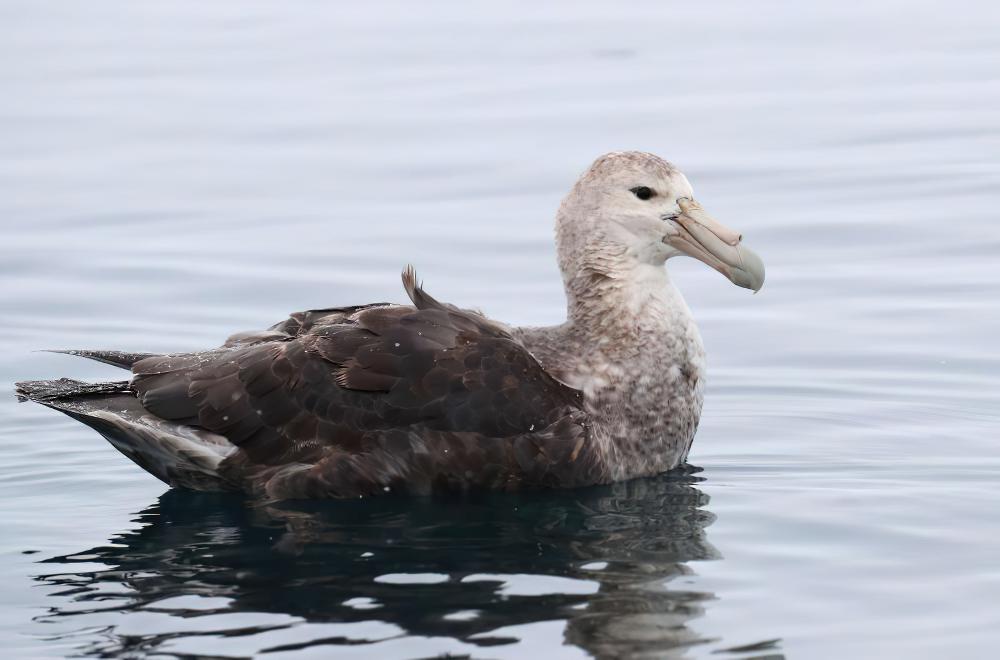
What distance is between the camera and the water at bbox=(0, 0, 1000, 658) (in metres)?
7.41

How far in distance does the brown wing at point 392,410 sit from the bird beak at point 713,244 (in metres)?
0.91

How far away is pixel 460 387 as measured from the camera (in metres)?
8.80

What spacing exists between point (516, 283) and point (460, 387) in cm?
381

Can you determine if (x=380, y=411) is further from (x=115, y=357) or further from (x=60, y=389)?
(x=60, y=389)

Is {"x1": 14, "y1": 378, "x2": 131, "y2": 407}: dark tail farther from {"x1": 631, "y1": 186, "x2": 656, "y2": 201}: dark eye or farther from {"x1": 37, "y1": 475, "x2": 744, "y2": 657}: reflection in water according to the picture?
{"x1": 631, "y1": 186, "x2": 656, "y2": 201}: dark eye

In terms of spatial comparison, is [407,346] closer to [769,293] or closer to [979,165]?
[769,293]

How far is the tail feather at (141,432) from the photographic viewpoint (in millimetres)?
9008

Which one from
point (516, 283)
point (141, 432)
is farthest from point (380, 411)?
point (516, 283)

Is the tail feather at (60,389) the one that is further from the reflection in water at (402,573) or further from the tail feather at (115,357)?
the reflection in water at (402,573)

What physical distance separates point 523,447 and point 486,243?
476 centimetres

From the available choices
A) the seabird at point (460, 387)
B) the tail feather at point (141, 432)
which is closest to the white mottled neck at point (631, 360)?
the seabird at point (460, 387)

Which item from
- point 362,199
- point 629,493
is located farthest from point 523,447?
point 362,199

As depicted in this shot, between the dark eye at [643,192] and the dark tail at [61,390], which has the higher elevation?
the dark eye at [643,192]

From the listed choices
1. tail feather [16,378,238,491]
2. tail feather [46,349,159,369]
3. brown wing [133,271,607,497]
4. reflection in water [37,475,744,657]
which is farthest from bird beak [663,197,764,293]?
tail feather [46,349,159,369]
